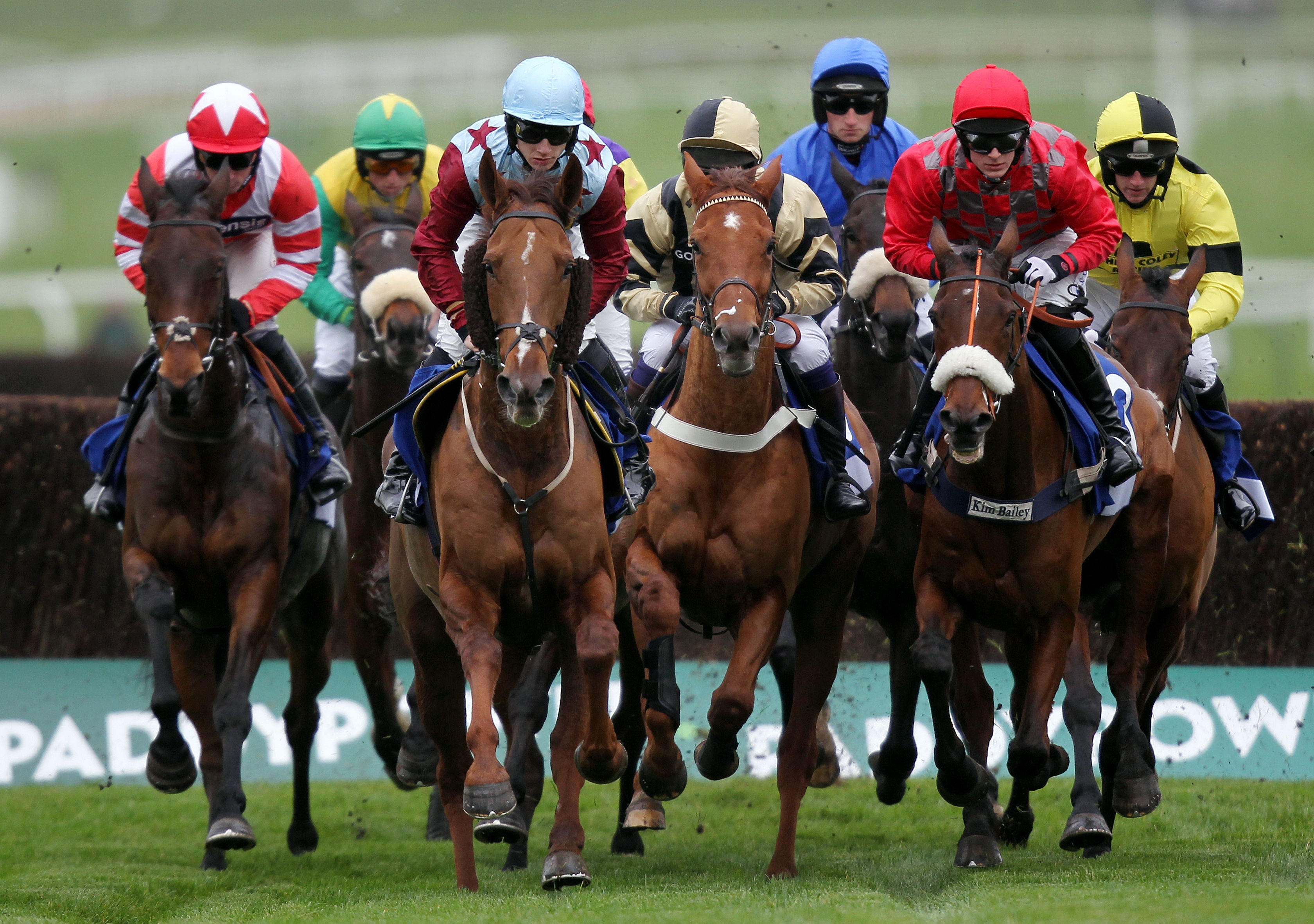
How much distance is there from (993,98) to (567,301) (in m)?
1.91

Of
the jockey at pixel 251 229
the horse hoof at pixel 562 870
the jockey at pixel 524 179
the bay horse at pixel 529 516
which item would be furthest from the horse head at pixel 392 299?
the horse hoof at pixel 562 870

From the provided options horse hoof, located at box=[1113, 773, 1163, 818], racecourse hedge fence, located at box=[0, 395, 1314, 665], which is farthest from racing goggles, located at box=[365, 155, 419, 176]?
horse hoof, located at box=[1113, 773, 1163, 818]

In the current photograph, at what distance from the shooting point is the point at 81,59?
917 inches

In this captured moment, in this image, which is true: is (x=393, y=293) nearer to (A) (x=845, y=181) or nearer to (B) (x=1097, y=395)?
(A) (x=845, y=181)

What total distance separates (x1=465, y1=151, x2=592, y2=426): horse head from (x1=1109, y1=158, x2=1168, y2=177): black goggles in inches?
125

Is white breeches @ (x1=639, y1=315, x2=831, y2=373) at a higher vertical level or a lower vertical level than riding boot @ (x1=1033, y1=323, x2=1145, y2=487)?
higher

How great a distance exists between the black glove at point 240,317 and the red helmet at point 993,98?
116 inches

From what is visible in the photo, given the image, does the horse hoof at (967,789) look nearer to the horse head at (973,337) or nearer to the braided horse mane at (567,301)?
the horse head at (973,337)

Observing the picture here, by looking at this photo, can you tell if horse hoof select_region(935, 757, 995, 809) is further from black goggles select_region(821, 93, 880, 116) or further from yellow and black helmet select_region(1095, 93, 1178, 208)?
black goggles select_region(821, 93, 880, 116)

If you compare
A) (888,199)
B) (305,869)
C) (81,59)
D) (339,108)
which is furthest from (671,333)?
(81,59)

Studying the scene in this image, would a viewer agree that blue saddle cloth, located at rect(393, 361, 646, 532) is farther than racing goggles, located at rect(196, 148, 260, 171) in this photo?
No

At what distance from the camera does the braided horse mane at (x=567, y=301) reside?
5535 millimetres

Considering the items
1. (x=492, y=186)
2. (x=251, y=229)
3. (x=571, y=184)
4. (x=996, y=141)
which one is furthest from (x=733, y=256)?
(x=251, y=229)

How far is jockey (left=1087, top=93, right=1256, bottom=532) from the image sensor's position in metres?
7.83
